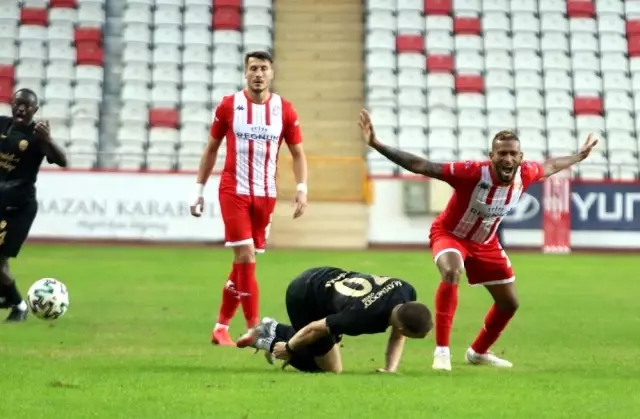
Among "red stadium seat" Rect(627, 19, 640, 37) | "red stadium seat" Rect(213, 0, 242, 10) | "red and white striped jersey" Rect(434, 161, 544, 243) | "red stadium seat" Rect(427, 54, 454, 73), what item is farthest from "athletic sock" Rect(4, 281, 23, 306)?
"red stadium seat" Rect(627, 19, 640, 37)

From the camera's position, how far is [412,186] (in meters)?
23.2

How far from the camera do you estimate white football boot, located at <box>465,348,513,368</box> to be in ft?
29.4

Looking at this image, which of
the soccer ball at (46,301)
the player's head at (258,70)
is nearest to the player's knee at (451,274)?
the player's head at (258,70)

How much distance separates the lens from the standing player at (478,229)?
8742 mm

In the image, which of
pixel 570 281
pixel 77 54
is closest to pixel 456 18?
pixel 77 54

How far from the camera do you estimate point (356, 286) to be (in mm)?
7766

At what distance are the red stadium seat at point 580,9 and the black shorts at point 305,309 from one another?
21.8 m

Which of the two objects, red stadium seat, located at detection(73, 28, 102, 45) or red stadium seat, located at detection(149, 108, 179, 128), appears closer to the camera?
red stadium seat, located at detection(149, 108, 179, 128)

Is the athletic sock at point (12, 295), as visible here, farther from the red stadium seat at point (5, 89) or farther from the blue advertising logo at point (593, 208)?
the red stadium seat at point (5, 89)

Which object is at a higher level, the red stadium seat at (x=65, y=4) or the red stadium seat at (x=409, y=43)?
the red stadium seat at (x=65, y=4)

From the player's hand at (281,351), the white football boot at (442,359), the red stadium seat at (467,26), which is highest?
the red stadium seat at (467,26)

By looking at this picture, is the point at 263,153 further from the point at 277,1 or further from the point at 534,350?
the point at 277,1

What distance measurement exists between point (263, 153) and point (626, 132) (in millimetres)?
17555

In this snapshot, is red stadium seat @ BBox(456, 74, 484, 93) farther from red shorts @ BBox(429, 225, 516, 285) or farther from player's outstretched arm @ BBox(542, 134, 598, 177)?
red shorts @ BBox(429, 225, 516, 285)
